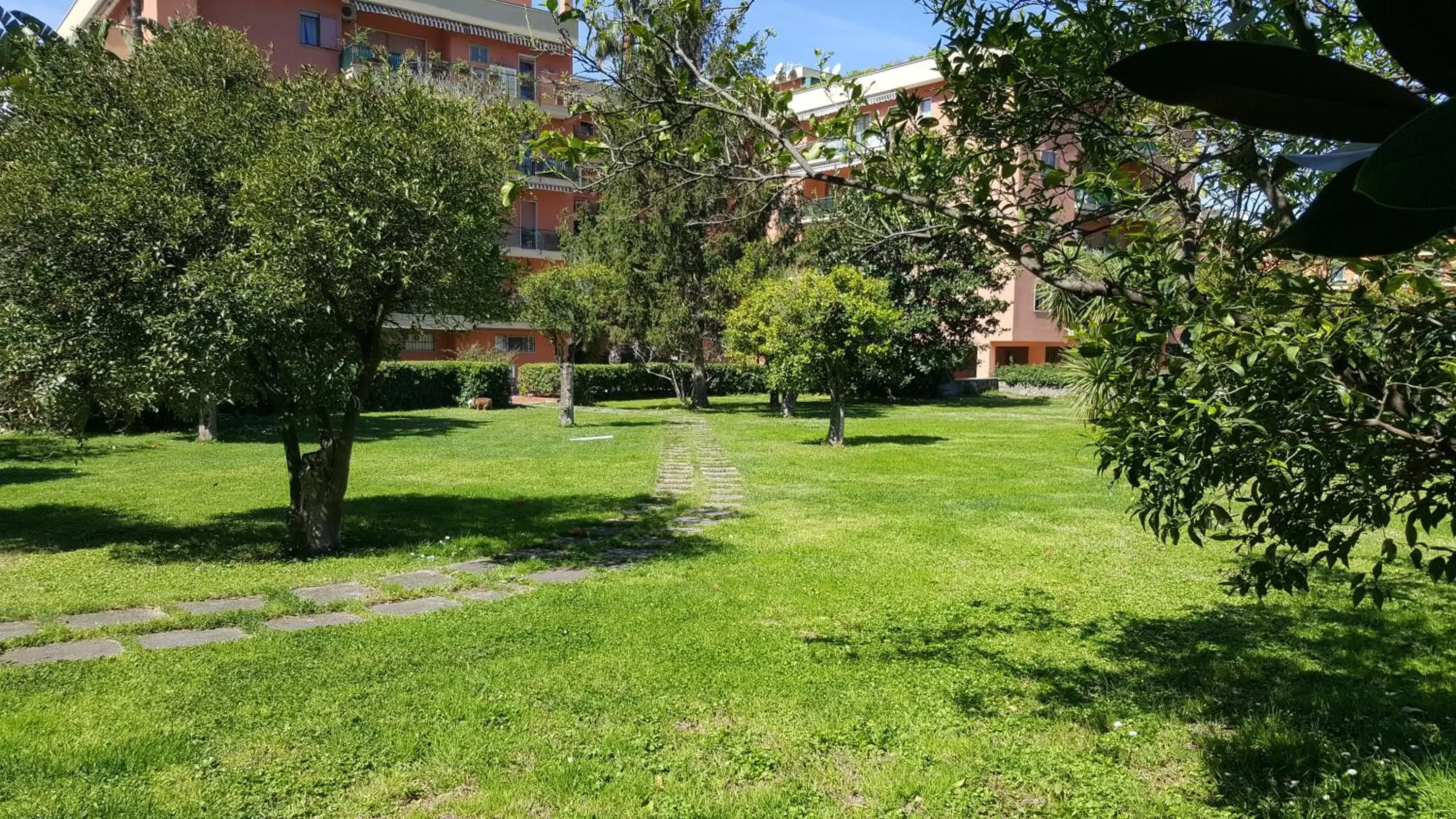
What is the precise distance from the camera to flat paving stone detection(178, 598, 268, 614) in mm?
6449

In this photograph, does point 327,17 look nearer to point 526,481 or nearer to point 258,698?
point 526,481

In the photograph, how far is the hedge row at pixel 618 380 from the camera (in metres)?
31.0

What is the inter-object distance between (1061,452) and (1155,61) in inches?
674

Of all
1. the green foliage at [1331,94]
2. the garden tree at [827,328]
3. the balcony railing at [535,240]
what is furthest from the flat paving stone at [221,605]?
the balcony railing at [535,240]

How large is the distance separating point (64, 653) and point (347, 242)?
336 cm

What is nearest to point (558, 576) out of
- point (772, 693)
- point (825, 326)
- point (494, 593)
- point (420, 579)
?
point (494, 593)

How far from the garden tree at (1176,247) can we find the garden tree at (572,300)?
21327 millimetres

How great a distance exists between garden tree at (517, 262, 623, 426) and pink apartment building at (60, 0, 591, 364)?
61.7 inches

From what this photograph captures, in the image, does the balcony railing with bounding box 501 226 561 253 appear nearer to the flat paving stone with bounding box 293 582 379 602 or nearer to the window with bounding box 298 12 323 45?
the window with bounding box 298 12 323 45

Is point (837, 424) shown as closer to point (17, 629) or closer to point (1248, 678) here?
point (1248, 678)

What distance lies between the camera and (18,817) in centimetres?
344

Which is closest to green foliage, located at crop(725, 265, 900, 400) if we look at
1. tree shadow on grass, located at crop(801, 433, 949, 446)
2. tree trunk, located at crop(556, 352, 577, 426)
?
tree shadow on grass, located at crop(801, 433, 949, 446)

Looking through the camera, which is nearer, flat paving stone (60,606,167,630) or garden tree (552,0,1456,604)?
garden tree (552,0,1456,604)

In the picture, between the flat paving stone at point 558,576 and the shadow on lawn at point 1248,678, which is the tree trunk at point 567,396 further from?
the shadow on lawn at point 1248,678
